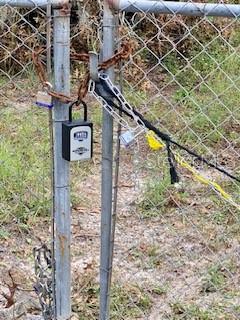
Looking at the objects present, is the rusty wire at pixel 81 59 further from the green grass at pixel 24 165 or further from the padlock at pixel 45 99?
the green grass at pixel 24 165

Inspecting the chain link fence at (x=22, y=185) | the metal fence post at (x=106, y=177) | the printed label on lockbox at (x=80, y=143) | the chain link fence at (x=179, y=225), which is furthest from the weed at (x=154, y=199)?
the printed label on lockbox at (x=80, y=143)

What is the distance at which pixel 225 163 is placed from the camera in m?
4.21

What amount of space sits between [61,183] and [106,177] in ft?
0.44

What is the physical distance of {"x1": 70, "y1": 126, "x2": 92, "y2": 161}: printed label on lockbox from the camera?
1727 millimetres

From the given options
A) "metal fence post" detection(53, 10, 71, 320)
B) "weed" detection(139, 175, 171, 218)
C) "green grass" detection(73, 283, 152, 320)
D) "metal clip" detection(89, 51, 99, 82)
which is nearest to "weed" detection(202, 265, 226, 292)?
"green grass" detection(73, 283, 152, 320)

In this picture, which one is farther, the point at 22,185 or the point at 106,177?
the point at 22,185

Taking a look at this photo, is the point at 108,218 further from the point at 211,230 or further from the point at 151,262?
the point at 211,230

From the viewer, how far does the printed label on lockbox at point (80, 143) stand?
173cm

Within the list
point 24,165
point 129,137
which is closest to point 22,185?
point 24,165

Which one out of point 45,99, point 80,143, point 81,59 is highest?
point 81,59

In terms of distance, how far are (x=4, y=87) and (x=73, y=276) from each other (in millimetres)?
2852

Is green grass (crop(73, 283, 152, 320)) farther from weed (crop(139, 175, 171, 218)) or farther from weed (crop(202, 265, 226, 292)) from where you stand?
weed (crop(139, 175, 171, 218))

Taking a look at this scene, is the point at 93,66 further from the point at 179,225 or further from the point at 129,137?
the point at 179,225

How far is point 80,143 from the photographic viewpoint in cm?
174
